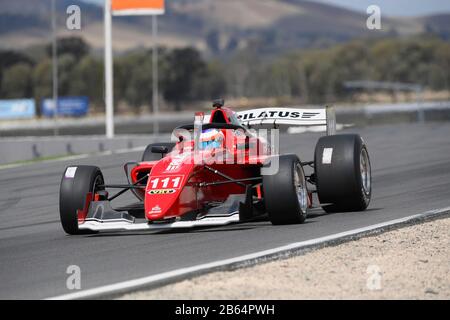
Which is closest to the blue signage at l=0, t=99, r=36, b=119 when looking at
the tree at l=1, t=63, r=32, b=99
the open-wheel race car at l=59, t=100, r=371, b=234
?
the tree at l=1, t=63, r=32, b=99

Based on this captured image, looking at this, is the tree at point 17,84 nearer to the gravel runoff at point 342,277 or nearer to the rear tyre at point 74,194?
the rear tyre at point 74,194

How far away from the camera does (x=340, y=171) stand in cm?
1203

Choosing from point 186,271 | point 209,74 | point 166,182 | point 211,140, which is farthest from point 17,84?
point 186,271

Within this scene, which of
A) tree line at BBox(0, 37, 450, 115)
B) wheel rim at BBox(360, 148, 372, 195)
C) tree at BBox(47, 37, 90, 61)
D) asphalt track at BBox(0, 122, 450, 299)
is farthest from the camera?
tree at BBox(47, 37, 90, 61)

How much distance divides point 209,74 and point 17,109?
67037 millimetres

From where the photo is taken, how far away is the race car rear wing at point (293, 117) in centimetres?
1341

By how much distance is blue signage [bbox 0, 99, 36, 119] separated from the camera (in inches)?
2938

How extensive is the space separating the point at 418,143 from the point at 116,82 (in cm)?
8890

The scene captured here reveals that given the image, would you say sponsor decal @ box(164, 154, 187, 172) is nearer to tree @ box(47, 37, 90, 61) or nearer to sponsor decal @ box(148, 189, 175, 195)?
sponsor decal @ box(148, 189, 175, 195)

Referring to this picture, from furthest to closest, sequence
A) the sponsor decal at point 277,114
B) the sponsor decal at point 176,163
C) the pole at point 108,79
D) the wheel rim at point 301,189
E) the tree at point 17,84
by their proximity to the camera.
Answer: the tree at point 17,84 → the pole at point 108,79 → the sponsor decal at point 277,114 → the wheel rim at point 301,189 → the sponsor decal at point 176,163

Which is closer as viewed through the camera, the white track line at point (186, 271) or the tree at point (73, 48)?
the white track line at point (186, 271)

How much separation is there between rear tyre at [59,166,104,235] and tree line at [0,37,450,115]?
9435cm

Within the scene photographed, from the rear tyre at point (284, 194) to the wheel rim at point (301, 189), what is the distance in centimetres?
8

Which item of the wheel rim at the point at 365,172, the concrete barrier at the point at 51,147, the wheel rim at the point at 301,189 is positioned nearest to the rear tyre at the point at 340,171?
the wheel rim at the point at 365,172
